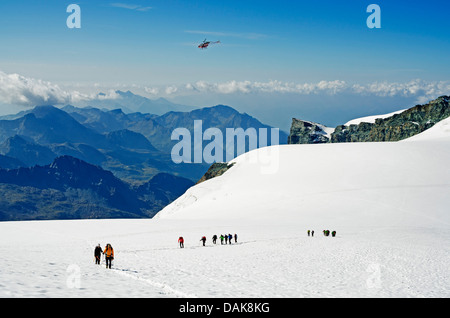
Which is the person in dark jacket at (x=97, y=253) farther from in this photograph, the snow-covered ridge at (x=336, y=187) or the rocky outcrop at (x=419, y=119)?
the rocky outcrop at (x=419, y=119)

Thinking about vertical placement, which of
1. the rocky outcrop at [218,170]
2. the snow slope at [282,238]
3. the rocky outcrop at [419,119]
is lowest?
the snow slope at [282,238]

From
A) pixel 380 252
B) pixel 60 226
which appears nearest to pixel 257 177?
pixel 60 226

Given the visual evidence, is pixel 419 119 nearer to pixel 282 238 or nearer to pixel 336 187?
pixel 336 187

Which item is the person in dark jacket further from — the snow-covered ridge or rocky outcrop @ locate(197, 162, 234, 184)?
Answer: rocky outcrop @ locate(197, 162, 234, 184)

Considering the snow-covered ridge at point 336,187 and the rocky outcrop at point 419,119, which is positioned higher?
the rocky outcrop at point 419,119

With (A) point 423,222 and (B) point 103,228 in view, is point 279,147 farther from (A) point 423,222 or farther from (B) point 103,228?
(B) point 103,228

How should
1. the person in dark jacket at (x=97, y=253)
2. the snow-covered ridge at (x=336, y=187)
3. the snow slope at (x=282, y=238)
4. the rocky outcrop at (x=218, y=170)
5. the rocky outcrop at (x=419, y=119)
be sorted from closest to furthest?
the snow slope at (x=282, y=238) < the person in dark jacket at (x=97, y=253) < the snow-covered ridge at (x=336, y=187) < the rocky outcrop at (x=218, y=170) < the rocky outcrop at (x=419, y=119)

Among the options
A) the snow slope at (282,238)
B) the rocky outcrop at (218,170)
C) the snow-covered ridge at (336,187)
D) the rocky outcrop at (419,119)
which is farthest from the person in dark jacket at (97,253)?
the rocky outcrop at (419,119)
